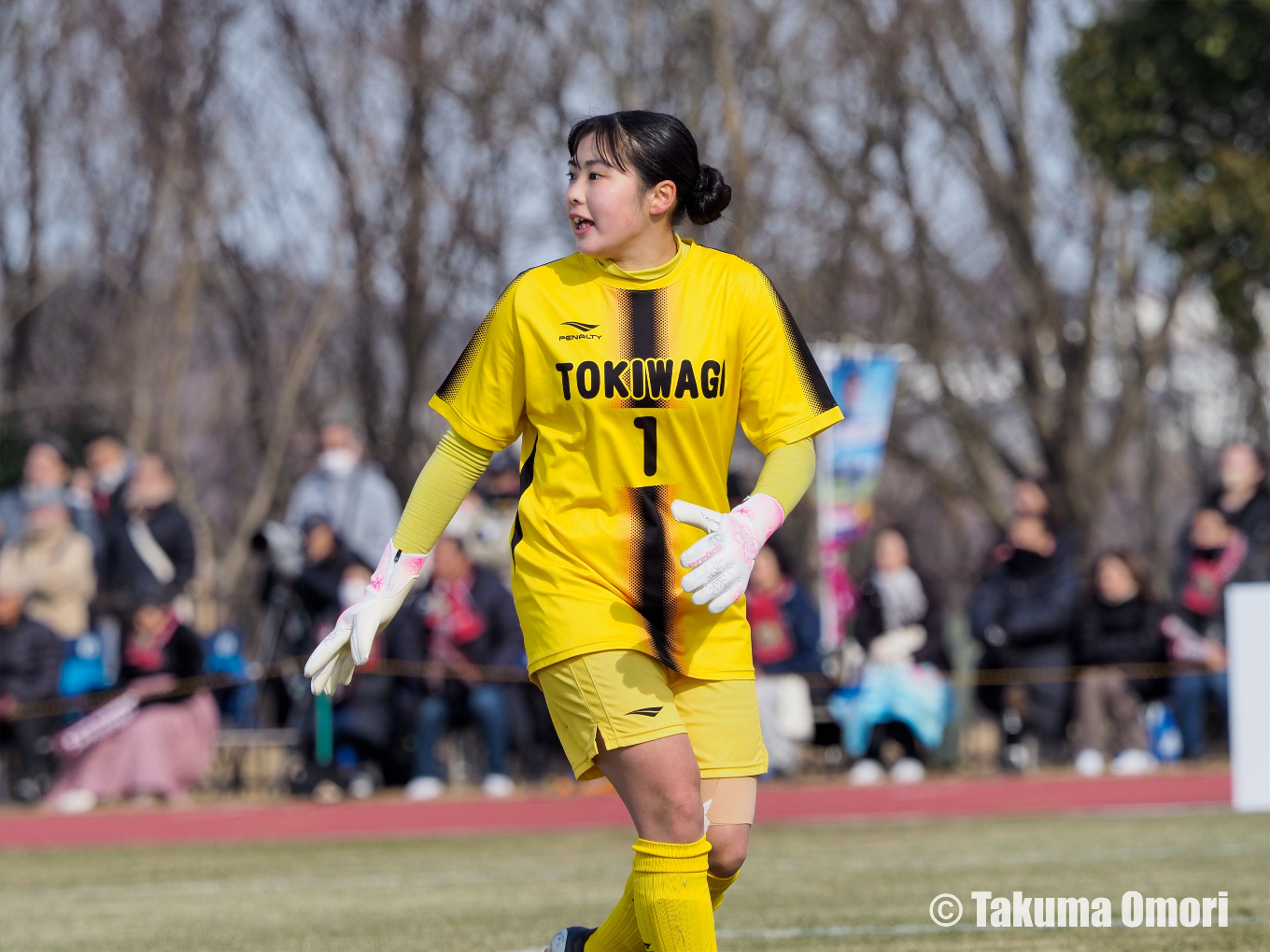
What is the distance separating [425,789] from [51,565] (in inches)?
114

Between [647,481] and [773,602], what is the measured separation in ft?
31.5

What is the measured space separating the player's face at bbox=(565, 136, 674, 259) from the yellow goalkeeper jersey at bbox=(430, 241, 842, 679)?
0.28 feet

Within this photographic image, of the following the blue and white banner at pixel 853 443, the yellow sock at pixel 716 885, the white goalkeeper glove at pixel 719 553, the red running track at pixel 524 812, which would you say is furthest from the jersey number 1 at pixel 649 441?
the blue and white banner at pixel 853 443

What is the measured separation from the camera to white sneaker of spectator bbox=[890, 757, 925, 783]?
13.5 m

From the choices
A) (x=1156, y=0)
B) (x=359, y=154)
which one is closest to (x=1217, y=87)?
(x=1156, y=0)

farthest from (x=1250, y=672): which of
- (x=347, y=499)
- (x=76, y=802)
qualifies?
(x=76, y=802)

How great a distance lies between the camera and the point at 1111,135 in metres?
15.3

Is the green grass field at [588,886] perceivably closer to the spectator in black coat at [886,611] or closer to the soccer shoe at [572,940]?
the soccer shoe at [572,940]

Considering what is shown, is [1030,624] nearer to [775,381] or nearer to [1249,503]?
[1249,503]

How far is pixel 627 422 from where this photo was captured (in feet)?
13.6

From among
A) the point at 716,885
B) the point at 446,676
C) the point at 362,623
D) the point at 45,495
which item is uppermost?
the point at 45,495

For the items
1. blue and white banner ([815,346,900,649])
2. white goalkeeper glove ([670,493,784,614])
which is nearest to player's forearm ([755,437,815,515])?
white goalkeeper glove ([670,493,784,614])

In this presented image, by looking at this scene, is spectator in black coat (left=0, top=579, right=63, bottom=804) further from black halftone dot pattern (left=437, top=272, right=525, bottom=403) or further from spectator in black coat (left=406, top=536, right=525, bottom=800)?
black halftone dot pattern (left=437, top=272, right=525, bottom=403)

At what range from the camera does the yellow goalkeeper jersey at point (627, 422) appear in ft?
13.6
